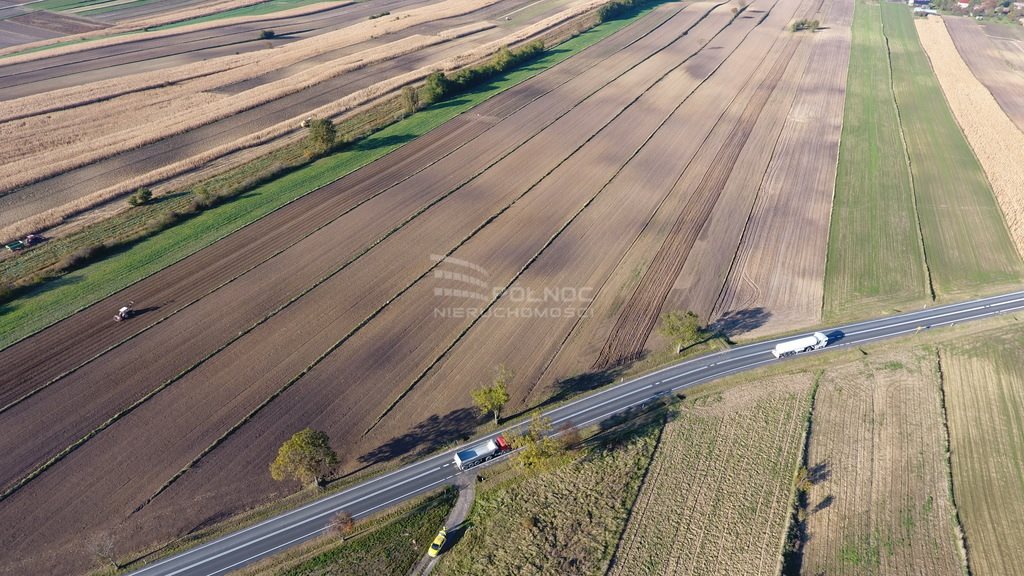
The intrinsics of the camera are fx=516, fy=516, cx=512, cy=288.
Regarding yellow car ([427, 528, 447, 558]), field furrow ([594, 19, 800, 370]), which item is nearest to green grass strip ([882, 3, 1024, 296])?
field furrow ([594, 19, 800, 370])

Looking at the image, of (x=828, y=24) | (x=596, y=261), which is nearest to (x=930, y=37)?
(x=828, y=24)

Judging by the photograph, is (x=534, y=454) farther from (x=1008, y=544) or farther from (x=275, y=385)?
(x=1008, y=544)

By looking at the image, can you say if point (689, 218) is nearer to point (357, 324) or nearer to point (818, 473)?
point (818, 473)

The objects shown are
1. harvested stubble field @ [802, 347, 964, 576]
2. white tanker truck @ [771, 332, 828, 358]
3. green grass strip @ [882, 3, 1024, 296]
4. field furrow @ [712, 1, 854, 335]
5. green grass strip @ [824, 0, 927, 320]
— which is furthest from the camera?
green grass strip @ [882, 3, 1024, 296]

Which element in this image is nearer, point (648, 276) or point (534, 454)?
point (534, 454)

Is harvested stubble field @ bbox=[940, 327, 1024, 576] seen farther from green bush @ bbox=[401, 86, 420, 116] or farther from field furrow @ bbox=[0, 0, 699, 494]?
green bush @ bbox=[401, 86, 420, 116]

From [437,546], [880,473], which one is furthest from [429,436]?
[880,473]
